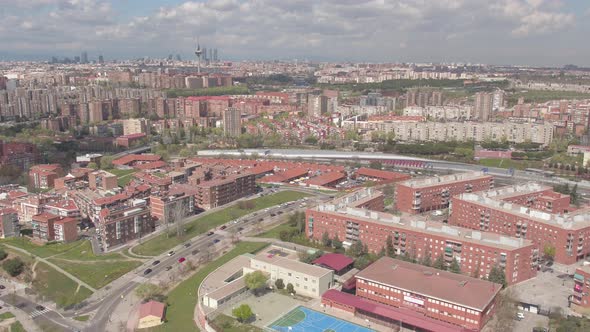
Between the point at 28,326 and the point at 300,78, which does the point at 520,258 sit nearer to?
the point at 28,326

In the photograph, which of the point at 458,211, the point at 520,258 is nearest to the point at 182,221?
the point at 458,211

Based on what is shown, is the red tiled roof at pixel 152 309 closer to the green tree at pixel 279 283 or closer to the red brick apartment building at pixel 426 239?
the green tree at pixel 279 283

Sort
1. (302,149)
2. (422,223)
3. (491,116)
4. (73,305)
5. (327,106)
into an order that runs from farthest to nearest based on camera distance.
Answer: (327,106)
(491,116)
(302,149)
(422,223)
(73,305)

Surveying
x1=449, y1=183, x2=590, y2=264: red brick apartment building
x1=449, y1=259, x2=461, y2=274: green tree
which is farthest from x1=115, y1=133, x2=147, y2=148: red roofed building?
x1=449, y1=259, x2=461, y2=274: green tree

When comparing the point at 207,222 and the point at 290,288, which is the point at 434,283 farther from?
the point at 207,222

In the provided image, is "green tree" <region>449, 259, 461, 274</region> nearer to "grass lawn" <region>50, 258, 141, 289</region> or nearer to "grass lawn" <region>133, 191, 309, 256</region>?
"grass lawn" <region>133, 191, 309, 256</region>
